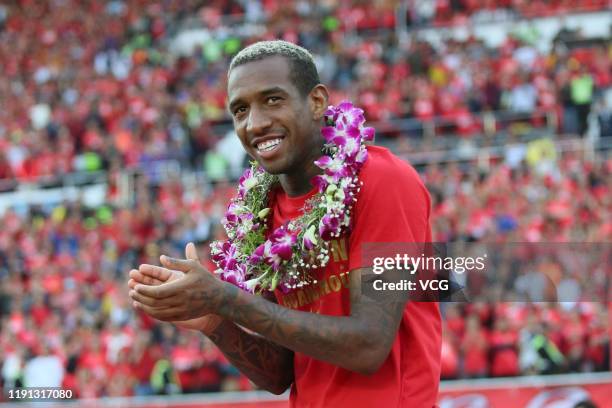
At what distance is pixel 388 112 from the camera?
16516 millimetres

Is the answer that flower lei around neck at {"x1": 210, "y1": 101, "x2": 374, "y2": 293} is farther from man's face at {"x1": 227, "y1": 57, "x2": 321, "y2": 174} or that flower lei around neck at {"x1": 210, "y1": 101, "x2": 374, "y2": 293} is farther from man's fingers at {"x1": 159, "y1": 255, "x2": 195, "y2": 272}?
man's fingers at {"x1": 159, "y1": 255, "x2": 195, "y2": 272}

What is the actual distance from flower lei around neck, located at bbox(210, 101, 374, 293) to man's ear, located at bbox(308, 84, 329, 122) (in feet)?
0.21

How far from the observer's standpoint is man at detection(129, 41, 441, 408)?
10.6 ft

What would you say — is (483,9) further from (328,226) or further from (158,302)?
(158,302)

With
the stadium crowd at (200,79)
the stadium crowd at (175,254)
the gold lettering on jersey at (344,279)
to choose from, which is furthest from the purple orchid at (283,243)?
the stadium crowd at (200,79)

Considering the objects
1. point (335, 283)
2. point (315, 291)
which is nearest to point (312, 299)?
point (315, 291)

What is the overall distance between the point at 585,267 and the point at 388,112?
33.9 ft

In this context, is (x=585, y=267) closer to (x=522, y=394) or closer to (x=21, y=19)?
(x=522, y=394)

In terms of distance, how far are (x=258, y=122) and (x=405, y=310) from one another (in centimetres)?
82

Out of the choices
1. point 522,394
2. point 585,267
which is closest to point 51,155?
point 522,394

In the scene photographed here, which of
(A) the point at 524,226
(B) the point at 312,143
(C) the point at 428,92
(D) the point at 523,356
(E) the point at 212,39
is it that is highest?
(E) the point at 212,39

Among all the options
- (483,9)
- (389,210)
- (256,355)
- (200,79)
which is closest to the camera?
(389,210)

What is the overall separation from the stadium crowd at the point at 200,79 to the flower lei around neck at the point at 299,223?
11.9 meters

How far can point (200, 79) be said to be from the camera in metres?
18.6
